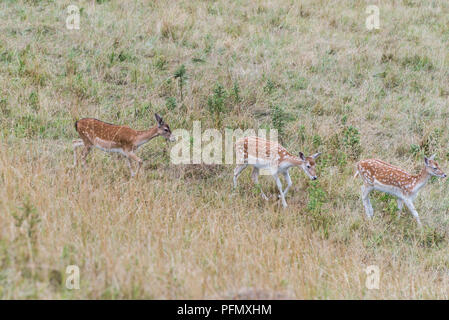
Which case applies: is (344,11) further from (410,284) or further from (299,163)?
(410,284)

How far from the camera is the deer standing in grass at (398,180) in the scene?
366 inches

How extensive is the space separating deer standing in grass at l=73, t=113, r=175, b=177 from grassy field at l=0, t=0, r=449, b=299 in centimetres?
40

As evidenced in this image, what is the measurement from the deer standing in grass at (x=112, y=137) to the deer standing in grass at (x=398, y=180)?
3308 mm

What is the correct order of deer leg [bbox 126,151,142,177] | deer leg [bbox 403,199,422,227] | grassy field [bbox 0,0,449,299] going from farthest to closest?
deer leg [bbox 126,151,142,177], deer leg [bbox 403,199,422,227], grassy field [bbox 0,0,449,299]

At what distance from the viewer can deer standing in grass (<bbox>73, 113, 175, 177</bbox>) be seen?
976cm

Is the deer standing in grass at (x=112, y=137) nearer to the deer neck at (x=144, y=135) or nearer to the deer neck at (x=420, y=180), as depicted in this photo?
the deer neck at (x=144, y=135)

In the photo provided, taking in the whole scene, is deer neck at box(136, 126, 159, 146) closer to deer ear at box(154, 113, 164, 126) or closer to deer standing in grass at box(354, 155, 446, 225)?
deer ear at box(154, 113, 164, 126)

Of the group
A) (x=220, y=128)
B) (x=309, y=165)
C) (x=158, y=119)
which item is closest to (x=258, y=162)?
(x=309, y=165)

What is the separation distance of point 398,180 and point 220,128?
149 inches

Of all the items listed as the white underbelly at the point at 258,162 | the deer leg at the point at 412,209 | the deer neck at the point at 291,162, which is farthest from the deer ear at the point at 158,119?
the deer leg at the point at 412,209

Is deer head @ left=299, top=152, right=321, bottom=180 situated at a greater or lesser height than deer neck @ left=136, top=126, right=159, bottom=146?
lesser

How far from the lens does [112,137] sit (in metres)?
9.77

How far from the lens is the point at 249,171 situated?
10.9 meters

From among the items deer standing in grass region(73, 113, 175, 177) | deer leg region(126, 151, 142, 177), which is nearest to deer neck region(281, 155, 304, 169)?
deer standing in grass region(73, 113, 175, 177)
